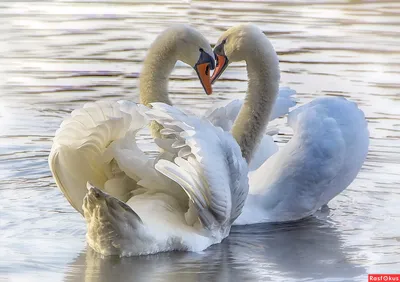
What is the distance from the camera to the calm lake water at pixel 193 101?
6980mm

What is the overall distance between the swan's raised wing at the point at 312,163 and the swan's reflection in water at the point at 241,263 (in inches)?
13.8

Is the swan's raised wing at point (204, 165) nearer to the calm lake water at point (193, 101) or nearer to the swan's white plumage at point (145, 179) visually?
the swan's white plumage at point (145, 179)

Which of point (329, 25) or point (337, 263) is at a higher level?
point (337, 263)

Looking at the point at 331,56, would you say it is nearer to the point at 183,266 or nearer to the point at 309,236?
the point at 309,236

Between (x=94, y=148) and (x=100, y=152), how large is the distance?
0.06 metres

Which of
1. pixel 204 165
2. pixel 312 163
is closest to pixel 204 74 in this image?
pixel 312 163

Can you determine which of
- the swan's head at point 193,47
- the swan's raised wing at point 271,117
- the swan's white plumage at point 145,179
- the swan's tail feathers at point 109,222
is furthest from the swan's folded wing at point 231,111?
the swan's tail feathers at point 109,222

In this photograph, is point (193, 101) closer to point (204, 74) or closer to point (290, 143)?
point (204, 74)

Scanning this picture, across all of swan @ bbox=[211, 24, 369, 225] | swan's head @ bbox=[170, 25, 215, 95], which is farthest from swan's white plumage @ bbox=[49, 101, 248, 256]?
swan's head @ bbox=[170, 25, 215, 95]

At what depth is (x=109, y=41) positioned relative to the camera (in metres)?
15.7

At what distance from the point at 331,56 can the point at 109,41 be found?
9.41 feet

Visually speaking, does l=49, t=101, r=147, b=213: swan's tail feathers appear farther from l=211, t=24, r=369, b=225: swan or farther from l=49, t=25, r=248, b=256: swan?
l=211, t=24, r=369, b=225: swan

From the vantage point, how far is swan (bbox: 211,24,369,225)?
7988 mm

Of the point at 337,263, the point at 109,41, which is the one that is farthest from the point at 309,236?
the point at 109,41
